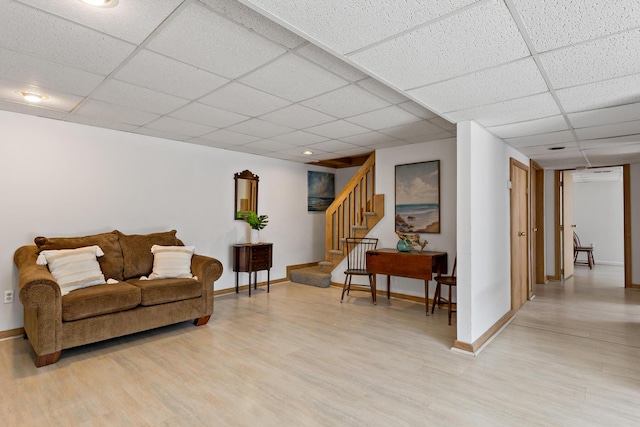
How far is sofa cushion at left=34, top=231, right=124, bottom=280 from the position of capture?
3.45m

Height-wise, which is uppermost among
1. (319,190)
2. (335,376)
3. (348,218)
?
(319,190)

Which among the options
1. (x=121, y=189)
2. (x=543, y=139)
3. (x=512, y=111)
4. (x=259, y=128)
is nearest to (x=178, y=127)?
(x=259, y=128)

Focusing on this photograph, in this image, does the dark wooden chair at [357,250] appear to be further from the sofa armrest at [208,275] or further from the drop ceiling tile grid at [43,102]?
the drop ceiling tile grid at [43,102]

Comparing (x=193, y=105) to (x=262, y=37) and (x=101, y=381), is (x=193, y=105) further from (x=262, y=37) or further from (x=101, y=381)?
(x=101, y=381)

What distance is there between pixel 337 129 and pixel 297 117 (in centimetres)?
64

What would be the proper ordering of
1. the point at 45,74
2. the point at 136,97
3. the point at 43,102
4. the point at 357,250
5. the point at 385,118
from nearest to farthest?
the point at 45,74
the point at 136,97
the point at 43,102
the point at 385,118
the point at 357,250

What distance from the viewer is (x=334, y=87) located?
9.02 ft

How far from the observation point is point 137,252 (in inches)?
157

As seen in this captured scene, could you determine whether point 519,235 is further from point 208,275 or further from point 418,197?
point 208,275

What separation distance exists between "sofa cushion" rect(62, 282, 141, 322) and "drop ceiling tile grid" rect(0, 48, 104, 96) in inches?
70.0

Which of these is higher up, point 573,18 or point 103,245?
point 573,18

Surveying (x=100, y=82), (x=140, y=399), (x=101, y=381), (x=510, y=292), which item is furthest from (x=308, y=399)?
(x=510, y=292)

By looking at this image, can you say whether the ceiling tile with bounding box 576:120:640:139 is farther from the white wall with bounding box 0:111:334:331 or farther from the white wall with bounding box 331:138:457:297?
the white wall with bounding box 0:111:334:331

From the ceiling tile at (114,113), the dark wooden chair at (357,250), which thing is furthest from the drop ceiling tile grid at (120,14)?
the dark wooden chair at (357,250)
